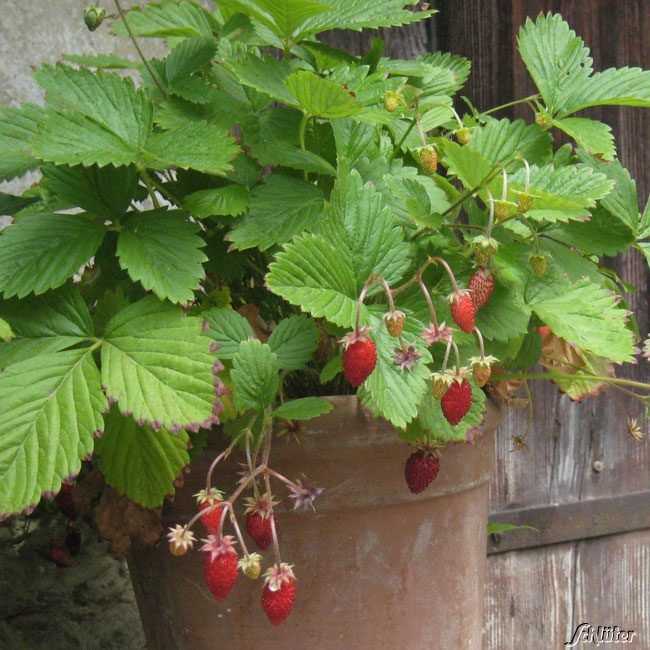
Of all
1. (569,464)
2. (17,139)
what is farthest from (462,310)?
(569,464)

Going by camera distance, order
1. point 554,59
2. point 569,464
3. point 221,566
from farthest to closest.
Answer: point 569,464
point 554,59
point 221,566

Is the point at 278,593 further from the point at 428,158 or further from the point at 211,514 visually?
the point at 428,158

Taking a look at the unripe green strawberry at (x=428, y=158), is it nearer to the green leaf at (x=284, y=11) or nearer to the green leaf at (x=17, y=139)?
the green leaf at (x=284, y=11)

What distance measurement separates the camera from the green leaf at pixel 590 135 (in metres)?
1.00

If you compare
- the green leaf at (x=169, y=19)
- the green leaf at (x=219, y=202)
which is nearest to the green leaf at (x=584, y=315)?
the green leaf at (x=219, y=202)

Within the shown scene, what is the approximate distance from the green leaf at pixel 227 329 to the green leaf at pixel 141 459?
103mm

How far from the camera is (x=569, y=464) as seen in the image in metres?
1.79

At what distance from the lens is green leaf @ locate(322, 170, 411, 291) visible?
2.75 ft

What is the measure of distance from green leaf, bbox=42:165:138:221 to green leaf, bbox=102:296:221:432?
0.45 ft

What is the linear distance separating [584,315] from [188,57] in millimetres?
555

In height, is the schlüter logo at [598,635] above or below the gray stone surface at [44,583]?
below

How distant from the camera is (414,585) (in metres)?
0.99

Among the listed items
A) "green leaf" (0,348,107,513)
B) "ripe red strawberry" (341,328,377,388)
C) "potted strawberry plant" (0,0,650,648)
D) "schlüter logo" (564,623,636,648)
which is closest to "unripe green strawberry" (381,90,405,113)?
"potted strawberry plant" (0,0,650,648)

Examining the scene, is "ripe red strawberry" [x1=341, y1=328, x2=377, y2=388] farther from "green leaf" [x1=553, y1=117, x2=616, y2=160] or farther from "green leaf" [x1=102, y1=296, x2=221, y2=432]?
"green leaf" [x1=553, y1=117, x2=616, y2=160]
